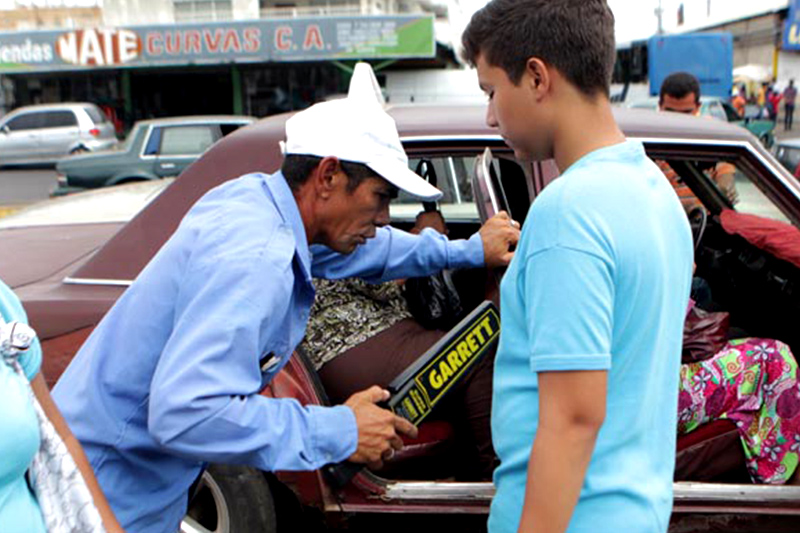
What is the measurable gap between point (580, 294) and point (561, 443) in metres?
0.22

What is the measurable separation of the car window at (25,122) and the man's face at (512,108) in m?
20.7

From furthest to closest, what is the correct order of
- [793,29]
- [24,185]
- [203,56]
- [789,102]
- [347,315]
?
[793,29] < [203,56] < [789,102] < [24,185] < [347,315]

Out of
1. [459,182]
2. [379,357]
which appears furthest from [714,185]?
[379,357]

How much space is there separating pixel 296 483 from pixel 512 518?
4.17ft

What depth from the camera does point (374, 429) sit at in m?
1.67

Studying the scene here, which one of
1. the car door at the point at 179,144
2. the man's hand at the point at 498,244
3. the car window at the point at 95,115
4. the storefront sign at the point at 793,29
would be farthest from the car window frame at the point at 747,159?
the storefront sign at the point at 793,29

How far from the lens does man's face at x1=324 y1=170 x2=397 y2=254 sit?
1.73 metres

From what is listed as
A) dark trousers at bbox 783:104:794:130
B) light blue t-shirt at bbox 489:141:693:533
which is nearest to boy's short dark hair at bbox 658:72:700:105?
light blue t-shirt at bbox 489:141:693:533

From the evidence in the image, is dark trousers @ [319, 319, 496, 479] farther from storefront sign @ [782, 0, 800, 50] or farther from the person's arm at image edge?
storefront sign @ [782, 0, 800, 50]

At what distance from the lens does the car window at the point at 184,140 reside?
38.1 ft

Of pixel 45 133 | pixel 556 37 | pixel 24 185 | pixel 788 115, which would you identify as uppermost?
pixel 556 37

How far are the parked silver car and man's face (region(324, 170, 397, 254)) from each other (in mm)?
19130

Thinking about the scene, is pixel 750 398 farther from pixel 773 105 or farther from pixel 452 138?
pixel 773 105

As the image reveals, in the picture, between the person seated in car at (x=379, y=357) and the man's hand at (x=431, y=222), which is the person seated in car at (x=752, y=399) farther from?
the man's hand at (x=431, y=222)
